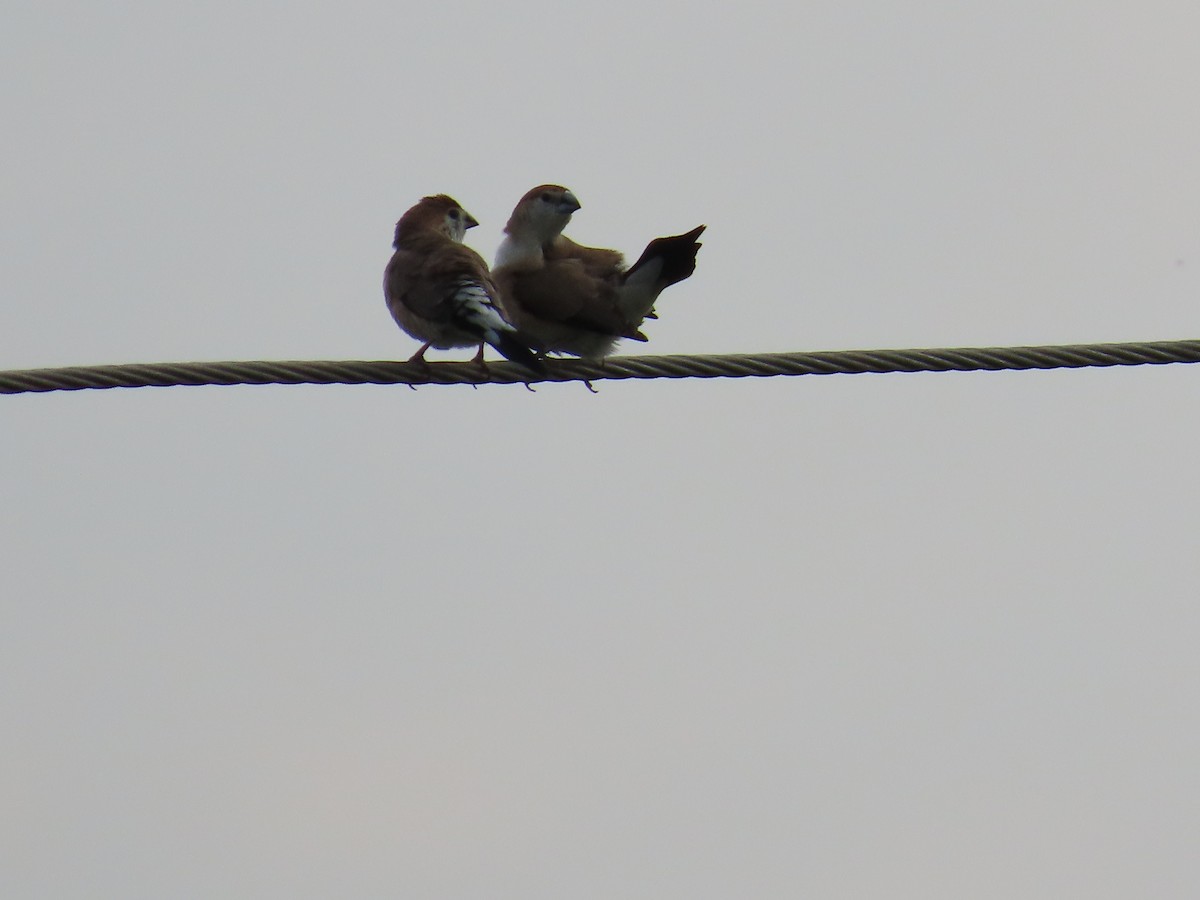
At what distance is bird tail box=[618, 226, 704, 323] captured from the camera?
735cm

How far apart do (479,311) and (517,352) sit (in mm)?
354

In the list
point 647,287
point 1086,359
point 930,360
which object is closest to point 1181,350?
point 1086,359

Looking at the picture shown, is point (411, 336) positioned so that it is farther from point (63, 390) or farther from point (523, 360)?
point (63, 390)

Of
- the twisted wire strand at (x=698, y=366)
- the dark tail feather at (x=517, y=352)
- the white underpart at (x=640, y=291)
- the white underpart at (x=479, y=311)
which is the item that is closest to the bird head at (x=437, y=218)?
the white underpart at (x=640, y=291)

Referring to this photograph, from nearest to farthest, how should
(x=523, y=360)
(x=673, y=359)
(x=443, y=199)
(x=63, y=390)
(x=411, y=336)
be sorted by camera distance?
(x=63, y=390) < (x=673, y=359) < (x=523, y=360) < (x=411, y=336) < (x=443, y=199)

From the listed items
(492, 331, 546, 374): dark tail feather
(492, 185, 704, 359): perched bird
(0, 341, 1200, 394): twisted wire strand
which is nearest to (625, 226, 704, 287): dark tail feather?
(492, 185, 704, 359): perched bird

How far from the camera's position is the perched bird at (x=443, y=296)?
6.52 m

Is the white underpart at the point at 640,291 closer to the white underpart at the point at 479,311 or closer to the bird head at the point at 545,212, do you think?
the bird head at the point at 545,212

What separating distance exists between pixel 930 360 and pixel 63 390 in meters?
2.72

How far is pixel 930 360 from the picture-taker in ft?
17.6

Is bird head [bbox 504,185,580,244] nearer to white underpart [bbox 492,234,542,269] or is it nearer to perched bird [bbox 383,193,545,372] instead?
white underpart [bbox 492,234,542,269]

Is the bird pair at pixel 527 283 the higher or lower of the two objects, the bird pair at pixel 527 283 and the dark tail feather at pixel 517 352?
the higher

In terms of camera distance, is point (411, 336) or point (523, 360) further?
point (411, 336)

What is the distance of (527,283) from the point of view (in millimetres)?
7922
